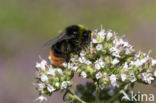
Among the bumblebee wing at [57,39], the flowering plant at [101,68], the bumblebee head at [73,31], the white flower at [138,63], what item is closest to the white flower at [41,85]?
the flowering plant at [101,68]

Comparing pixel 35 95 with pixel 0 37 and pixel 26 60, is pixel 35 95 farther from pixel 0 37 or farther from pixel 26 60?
pixel 0 37

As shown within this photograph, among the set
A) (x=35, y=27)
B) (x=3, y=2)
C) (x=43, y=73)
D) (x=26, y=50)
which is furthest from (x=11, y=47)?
(x=43, y=73)

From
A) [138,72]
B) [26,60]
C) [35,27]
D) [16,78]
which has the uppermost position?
[35,27]

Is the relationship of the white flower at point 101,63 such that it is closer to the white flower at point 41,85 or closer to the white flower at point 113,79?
the white flower at point 113,79

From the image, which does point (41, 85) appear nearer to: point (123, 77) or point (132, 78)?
point (123, 77)

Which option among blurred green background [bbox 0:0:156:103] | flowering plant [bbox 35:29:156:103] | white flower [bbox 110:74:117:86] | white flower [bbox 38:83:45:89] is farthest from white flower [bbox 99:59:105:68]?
blurred green background [bbox 0:0:156:103]

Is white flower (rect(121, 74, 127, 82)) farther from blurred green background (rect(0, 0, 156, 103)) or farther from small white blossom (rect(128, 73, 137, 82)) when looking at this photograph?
blurred green background (rect(0, 0, 156, 103))

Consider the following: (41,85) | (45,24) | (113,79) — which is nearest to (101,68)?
(113,79)
